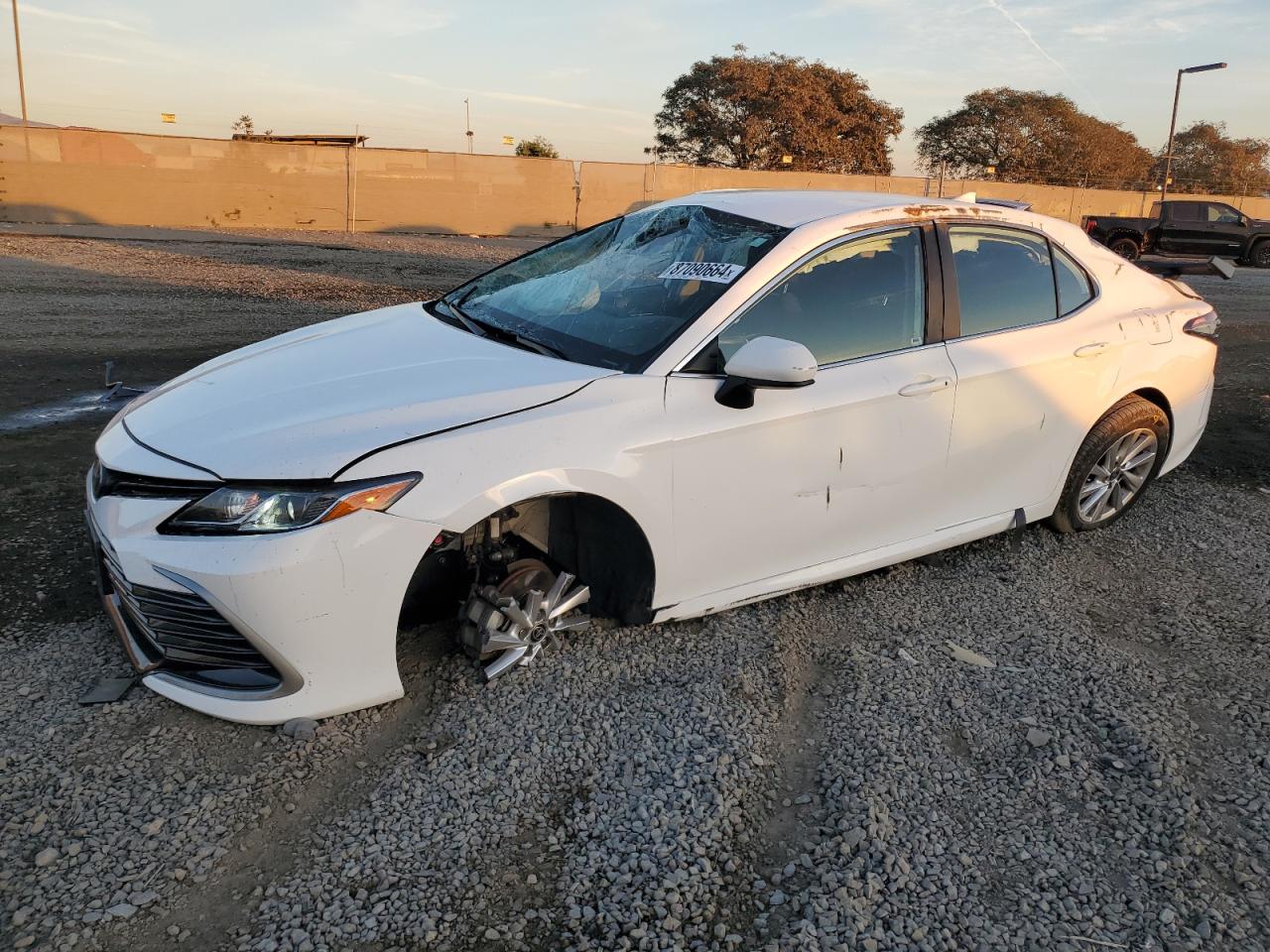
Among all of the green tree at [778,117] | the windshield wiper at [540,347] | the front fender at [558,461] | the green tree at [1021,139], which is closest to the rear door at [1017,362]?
the front fender at [558,461]

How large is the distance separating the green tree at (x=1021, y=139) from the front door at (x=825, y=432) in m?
56.7

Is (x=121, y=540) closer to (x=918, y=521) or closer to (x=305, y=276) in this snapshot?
(x=918, y=521)

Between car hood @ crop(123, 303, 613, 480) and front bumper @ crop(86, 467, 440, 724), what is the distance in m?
0.20

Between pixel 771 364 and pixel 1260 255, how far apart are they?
26876mm

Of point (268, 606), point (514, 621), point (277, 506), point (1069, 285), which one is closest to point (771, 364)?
point (514, 621)

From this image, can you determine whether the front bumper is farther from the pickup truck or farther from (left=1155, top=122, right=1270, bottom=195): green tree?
(left=1155, top=122, right=1270, bottom=195): green tree

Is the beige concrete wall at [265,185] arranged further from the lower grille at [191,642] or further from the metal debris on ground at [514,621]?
the metal debris on ground at [514,621]

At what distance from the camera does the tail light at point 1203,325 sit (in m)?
4.59

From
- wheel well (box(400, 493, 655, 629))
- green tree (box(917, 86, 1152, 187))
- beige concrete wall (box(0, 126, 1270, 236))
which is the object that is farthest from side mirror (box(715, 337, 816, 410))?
green tree (box(917, 86, 1152, 187))

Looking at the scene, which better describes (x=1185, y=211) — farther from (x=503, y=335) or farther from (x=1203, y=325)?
(x=503, y=335)

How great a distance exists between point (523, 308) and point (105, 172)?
73.8 ft

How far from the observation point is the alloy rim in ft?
14.7

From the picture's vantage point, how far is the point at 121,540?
2.71 meters

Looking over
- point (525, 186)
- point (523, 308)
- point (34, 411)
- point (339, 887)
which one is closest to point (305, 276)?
point (34, 411)
